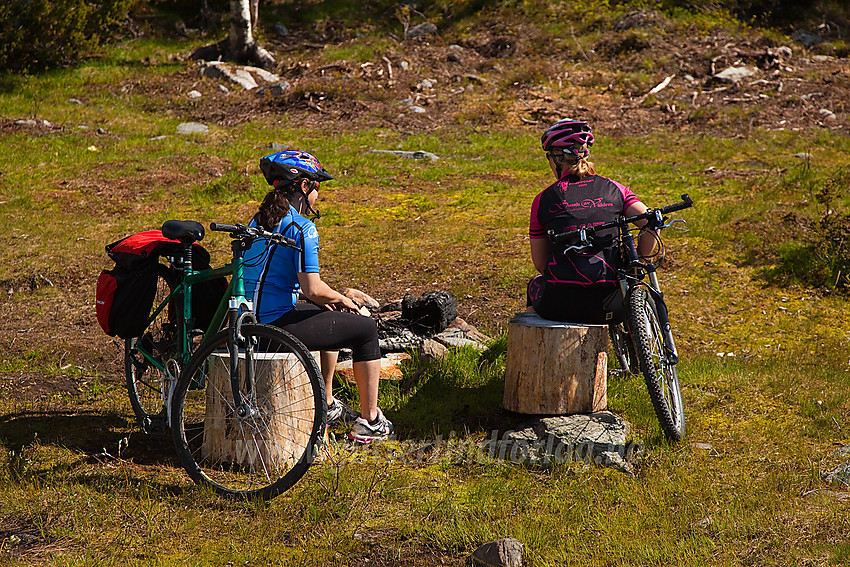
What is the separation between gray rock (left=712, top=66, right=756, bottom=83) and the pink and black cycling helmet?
51.1 ft

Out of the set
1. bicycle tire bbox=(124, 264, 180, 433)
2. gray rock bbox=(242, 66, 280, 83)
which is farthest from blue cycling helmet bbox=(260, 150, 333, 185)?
gray rock bbox=(242, 66, 280, 83)

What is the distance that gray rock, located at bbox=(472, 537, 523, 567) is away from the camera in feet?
13.2

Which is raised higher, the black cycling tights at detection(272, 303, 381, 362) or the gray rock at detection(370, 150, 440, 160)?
the black cycling tights at detection(272, 303, 381, 362)

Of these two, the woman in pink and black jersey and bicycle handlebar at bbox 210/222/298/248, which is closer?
bicycle handlebar at bbox 210/222/298/248

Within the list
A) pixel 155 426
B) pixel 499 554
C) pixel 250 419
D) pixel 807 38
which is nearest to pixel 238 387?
pixel 250 419

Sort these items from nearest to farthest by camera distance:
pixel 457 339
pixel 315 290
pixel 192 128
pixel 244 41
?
1. pixel 315 290
2. pixel 457 339
3. pixel 192 128
4. pixel 244 41

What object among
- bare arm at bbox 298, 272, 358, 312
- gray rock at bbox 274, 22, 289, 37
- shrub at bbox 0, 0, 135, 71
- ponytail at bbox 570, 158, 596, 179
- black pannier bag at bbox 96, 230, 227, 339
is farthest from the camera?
gray rock at bbox 274, 22, 289, 37

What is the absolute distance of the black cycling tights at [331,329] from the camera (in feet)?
17.3

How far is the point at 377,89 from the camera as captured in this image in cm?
1941

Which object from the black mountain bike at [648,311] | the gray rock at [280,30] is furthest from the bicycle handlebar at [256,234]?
the gray rock at [280,30]

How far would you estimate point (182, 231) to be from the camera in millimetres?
5238

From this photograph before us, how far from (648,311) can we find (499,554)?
2.23 meters

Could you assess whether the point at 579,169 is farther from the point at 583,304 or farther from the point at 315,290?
the point at 315,290

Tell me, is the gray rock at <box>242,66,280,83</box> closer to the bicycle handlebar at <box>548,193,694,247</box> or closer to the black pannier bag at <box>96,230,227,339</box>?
the black pannier bag at <box>96,230,227,339</box>
